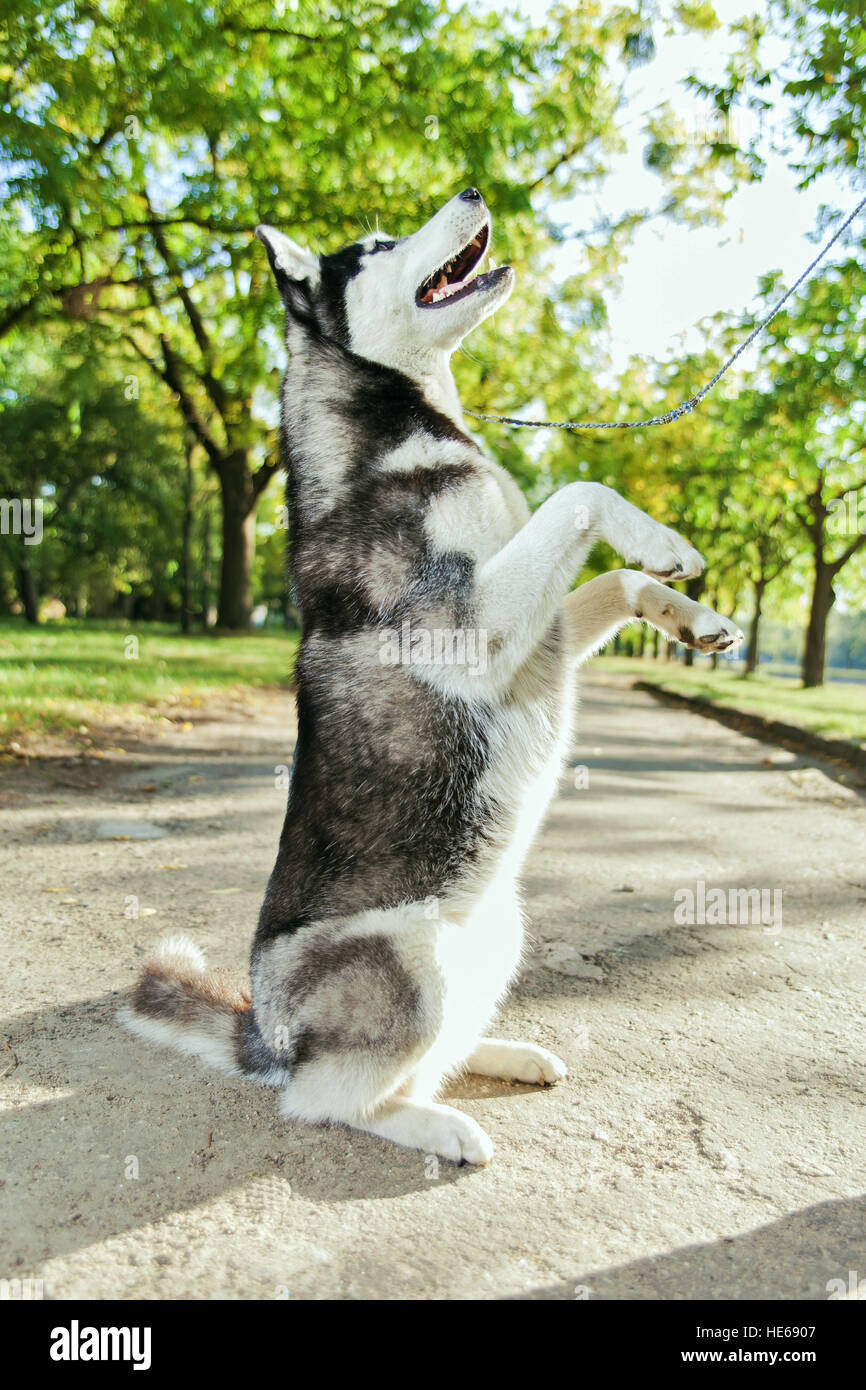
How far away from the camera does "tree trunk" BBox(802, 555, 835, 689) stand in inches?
997

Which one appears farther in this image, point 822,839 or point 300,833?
point 822,839

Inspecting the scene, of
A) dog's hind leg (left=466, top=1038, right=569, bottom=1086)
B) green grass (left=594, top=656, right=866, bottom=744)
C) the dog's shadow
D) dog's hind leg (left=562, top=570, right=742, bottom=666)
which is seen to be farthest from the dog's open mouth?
green grass (left=594, top=656, right=866, bottom=744)

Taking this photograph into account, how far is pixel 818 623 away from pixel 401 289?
2469 cm

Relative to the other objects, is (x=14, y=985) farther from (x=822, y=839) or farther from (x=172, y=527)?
(x=172, y=527)

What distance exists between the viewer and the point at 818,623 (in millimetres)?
25297

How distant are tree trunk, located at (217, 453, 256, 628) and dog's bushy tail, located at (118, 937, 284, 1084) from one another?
19960mm

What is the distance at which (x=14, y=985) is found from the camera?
3.61 metres

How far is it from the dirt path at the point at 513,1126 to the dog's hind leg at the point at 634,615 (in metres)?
1.45

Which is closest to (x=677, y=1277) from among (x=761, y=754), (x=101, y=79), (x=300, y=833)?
(x=300, y=833)

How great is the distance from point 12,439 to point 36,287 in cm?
2336

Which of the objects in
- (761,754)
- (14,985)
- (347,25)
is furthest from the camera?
(761,754)

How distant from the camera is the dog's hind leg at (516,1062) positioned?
10.00 feet

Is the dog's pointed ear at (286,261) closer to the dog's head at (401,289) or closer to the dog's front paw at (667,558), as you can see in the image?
the dog's head at (401,289)

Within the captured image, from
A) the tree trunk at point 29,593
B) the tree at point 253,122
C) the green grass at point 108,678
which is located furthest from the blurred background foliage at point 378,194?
the tree trunk at point 29,593
